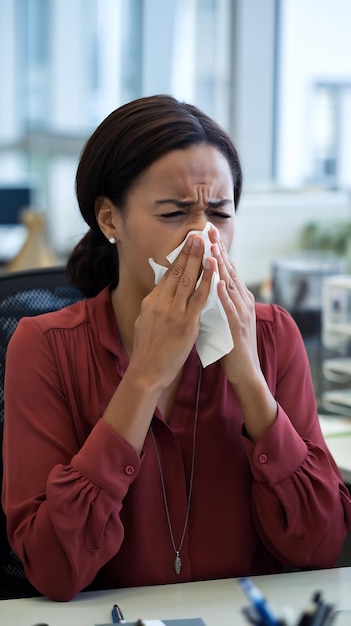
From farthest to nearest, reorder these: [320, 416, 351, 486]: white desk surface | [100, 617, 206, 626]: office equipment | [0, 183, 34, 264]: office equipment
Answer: [0, 183, 34, 264]: office equipment, [320, 416, 351, 486]: white desk surface, [100, 617, 206, 626]: office equipment

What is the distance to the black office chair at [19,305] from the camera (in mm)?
1425

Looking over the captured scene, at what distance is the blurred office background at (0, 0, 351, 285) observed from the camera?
10.5 ft

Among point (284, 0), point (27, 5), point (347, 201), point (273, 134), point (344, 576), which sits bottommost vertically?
point (344, 576)

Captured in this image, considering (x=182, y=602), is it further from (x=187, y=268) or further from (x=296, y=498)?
(x=187, y=268)

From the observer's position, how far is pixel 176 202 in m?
1.26

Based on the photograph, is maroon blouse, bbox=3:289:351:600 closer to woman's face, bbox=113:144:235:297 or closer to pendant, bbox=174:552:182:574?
pendant, bbox=174:552:182:574

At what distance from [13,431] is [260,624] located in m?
0.65

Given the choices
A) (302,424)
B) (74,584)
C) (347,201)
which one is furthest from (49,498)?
(347,201)

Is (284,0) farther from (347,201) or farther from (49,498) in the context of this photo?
(49,498)

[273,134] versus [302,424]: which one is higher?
[273,134]

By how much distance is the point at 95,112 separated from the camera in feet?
18.8

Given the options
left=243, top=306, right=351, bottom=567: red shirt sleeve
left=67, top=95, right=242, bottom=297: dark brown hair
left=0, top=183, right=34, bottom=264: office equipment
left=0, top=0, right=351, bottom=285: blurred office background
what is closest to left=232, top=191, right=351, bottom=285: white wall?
left=0, top=0, right=351, bottom=285: blurred office background

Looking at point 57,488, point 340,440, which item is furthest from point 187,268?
point 340,440

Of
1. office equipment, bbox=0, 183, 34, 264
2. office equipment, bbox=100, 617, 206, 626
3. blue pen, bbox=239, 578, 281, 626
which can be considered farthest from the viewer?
office equipment, bbox=0, 183, 34, 264
